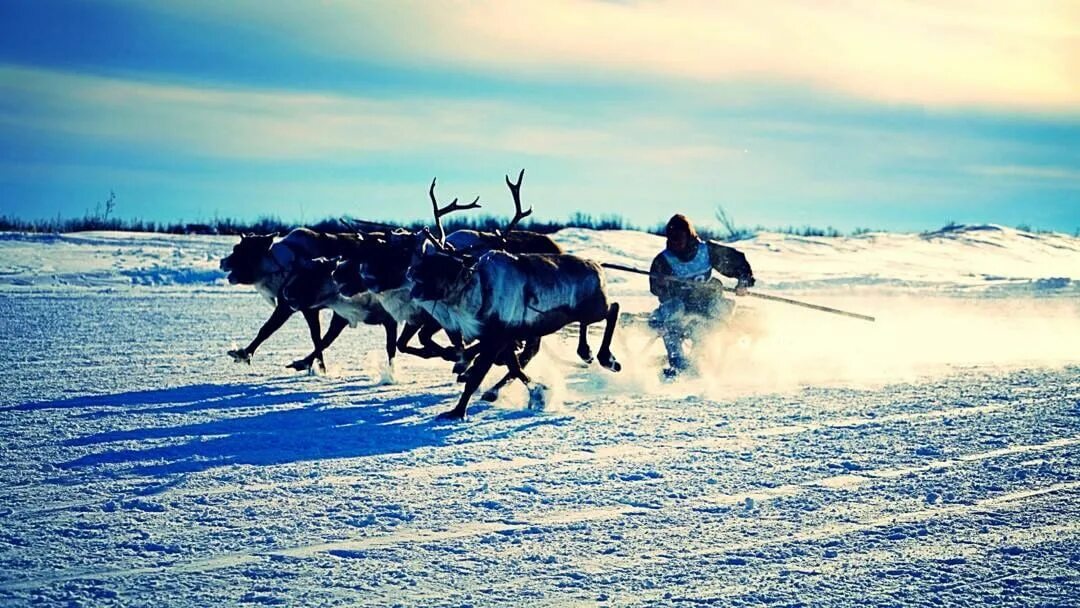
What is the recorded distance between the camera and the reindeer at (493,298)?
32.9 ft

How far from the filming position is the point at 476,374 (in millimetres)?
10047

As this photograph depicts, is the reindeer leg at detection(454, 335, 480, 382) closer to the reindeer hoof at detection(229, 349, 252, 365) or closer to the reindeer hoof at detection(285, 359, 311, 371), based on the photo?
the reindeer hoof at detection(285, 359, 311, 371)

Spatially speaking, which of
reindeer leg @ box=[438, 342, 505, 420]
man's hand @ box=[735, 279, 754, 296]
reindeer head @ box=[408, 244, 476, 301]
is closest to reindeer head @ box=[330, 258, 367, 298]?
reindeer head @ box=[408, 244, 476, 301]

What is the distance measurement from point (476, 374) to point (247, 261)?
464cm

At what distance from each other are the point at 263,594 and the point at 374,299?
7.85 metres

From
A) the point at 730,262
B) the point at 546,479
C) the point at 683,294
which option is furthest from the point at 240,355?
the point at 546,479

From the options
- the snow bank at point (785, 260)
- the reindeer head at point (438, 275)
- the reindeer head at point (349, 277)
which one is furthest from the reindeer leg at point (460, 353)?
the snow bank at point (785, 260)

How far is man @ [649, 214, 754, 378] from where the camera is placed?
503 inches

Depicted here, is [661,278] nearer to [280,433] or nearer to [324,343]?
[324,343]

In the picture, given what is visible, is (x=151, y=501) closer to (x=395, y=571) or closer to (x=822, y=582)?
(x=395, y=571)

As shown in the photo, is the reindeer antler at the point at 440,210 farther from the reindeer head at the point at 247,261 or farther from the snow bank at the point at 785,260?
the snow bank at the point at 785,260

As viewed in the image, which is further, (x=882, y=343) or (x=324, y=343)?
(x=882, y=343)

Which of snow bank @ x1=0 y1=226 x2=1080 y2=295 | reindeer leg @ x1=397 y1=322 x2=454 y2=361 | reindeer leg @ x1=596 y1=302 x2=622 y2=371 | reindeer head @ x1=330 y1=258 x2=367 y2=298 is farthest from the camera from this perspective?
snow bank @ x1=0 y1=226 x2=1080 y2=295

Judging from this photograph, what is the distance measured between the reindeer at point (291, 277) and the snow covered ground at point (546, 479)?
1.31ft
